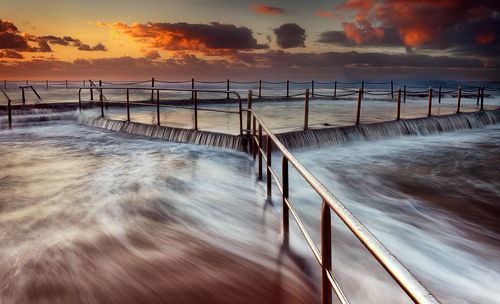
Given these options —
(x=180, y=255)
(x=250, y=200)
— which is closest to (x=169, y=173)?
(x=250, y=200)

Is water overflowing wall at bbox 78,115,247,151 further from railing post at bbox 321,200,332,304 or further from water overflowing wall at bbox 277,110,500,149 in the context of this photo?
railing post at bbox 321,200,332,304

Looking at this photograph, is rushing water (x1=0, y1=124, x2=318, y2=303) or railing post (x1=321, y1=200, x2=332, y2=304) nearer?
railing post (x1=321, y1=200, x2=332, y2=304)

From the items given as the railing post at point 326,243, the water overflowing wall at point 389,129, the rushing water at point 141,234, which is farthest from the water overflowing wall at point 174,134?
the railing post at point 326,243

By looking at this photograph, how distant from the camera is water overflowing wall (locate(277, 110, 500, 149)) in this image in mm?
7699

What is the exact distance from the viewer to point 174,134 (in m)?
8.48

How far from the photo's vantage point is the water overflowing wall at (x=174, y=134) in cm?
719

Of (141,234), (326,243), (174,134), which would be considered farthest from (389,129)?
(326,243)

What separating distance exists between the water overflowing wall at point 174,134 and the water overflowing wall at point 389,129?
0.97 metres

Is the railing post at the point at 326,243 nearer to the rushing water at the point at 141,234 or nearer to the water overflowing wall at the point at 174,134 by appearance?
the rushing water at the point at 141,234

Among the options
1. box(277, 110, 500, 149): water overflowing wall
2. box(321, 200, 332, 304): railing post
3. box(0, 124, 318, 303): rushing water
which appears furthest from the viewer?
box(277, 110, 500, 149): water overflowing wall

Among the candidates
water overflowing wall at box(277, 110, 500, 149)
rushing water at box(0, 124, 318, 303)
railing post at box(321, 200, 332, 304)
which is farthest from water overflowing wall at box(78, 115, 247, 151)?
railing post at box(321, 200, 332, 304)

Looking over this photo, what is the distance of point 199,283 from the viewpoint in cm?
261

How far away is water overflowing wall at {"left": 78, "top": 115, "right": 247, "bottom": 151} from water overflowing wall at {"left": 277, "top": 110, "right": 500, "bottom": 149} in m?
0.97

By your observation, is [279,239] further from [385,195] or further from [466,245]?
[385,195]
